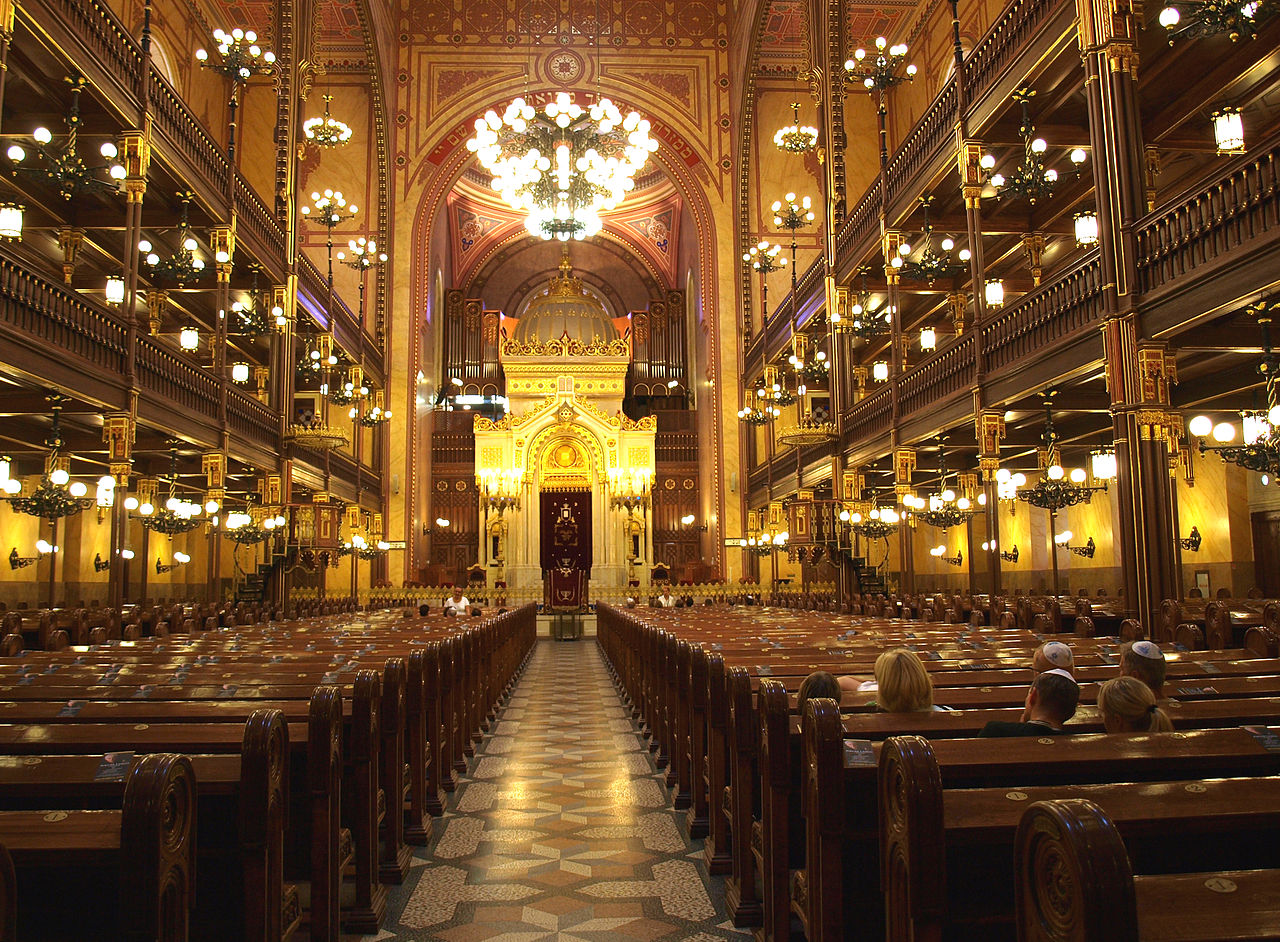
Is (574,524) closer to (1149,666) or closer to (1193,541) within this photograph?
(1193,541)

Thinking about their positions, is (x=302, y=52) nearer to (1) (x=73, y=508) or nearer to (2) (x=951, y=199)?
(1) (x=73, y=508)

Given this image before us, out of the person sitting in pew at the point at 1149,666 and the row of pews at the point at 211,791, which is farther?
the person sitting in pew at the point at 1149,666

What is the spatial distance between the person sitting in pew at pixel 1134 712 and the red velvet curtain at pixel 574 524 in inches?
1284

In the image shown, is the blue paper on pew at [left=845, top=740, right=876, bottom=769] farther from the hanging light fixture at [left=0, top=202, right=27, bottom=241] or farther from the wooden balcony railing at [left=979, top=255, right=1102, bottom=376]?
the hanging light fixture at [left=0, top=202, right=27, bottom=241]

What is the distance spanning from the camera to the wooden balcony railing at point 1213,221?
340 inches

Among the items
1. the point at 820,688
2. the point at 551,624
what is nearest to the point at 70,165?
the point at 820,688

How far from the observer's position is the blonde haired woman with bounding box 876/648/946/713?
155 inches

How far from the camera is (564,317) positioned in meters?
37.8

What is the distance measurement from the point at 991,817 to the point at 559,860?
3486mm

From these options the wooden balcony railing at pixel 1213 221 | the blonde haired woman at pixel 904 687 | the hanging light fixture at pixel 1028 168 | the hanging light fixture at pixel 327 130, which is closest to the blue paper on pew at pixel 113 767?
the blonde haired woman at pixel 904 687

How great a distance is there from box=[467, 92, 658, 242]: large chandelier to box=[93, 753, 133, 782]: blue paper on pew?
63.1 ft

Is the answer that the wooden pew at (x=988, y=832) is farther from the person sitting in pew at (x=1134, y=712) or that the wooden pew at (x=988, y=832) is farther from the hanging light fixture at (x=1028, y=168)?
the hanging light fixture at (x=1028, y=168)

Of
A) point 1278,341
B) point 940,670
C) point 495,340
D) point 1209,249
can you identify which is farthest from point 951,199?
point 495,340

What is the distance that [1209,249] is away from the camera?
30.9 ft
